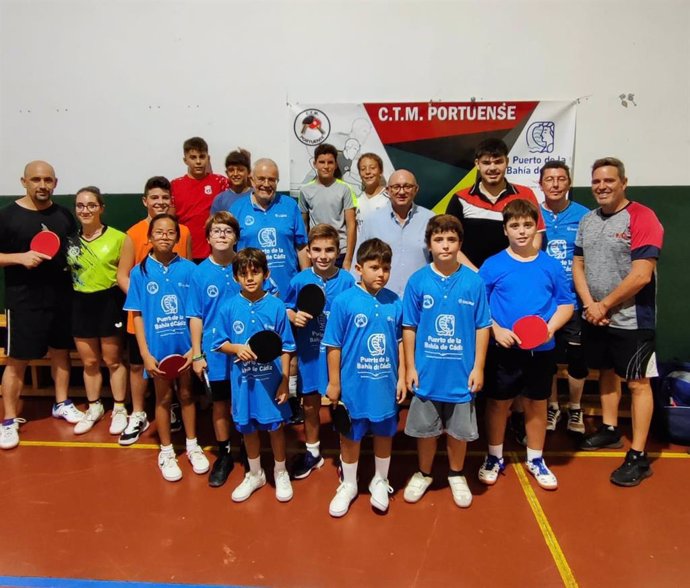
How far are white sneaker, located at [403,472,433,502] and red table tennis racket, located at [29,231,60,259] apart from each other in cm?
315

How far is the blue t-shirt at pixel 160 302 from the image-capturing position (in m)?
3.21

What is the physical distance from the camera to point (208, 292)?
302 cm

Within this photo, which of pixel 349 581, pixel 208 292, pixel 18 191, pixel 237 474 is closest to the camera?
pixel 349 581

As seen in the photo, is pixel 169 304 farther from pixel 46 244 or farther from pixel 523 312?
pixel 523 312

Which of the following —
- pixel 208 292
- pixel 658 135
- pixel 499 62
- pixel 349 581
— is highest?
pixel 499 62

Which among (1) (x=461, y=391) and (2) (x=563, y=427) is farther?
(2) (x=563, y=427)

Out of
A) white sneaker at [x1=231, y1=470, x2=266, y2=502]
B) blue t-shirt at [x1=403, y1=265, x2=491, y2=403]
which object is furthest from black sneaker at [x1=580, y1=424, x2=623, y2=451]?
white sneaker at [x1=231, y1=470, x2=266, y2=502]

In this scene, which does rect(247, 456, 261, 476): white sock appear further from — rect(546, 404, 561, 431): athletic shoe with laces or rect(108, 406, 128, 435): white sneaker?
rect(546, 404, 561, 431): athletic shoe with laces

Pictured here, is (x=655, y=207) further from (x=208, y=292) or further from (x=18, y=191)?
(x=18, y=191)

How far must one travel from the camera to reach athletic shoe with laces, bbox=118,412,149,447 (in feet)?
12.4

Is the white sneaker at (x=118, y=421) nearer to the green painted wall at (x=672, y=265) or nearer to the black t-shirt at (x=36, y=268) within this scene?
the black t-shirt at (x=36, y=268)

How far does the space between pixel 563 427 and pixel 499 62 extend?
3.36 meters

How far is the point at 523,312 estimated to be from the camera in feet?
9.55

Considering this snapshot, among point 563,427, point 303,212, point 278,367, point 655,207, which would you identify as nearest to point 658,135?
point 655,207
